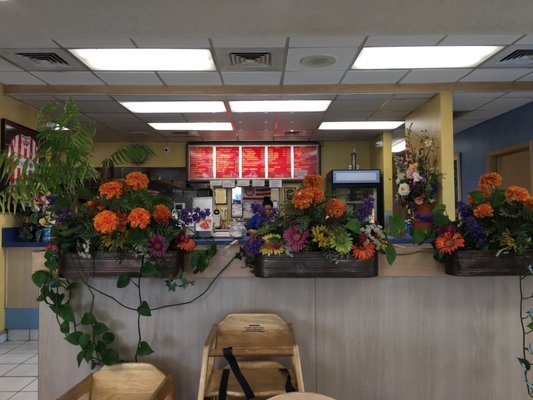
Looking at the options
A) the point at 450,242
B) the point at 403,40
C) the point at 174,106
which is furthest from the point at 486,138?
the point at 450,242

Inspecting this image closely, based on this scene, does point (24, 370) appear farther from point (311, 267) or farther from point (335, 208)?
point (335, 208)

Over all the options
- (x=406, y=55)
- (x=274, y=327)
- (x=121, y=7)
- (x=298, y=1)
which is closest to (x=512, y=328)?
(x=274, y=327)

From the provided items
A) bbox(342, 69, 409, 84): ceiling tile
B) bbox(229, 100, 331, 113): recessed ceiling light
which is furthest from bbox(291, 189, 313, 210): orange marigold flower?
bbox(229, 100, 331, 113): recessed ceiling light

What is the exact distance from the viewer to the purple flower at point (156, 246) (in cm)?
180

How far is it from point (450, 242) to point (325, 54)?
2.22 meters

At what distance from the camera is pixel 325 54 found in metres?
3.55

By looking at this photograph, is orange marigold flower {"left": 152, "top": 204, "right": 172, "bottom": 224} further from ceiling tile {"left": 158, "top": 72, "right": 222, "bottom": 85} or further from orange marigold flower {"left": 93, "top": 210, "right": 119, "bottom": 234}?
ceiling tile {"left": 158, "top": 72, "right": 222, "bottom": 85}

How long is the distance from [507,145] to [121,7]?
5145mm

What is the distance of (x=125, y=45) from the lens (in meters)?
3.34

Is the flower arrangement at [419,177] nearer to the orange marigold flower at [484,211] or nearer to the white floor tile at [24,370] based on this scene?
A: the orange marigold flower at [484,211]

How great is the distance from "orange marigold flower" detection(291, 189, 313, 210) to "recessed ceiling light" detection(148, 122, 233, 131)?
4.34m

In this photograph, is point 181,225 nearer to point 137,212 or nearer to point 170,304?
point 137,212

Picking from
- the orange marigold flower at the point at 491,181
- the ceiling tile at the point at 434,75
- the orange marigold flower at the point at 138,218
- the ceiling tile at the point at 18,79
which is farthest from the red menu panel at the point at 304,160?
the orange marigold flower at the point at 138,218

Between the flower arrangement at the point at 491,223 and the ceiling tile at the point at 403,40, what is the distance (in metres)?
1.69
